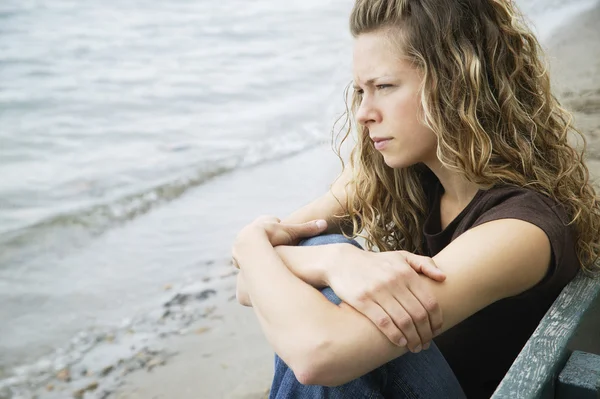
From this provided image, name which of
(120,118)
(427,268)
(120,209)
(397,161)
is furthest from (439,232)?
(120,118)

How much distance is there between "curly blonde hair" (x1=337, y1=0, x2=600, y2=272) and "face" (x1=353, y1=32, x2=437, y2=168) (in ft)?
0.12

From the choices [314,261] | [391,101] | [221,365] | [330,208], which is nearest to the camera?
[314,261]

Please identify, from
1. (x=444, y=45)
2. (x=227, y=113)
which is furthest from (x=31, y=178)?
(x=444, y=45)

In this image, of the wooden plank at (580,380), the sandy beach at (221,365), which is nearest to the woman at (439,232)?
the wooden plank at (580,380)

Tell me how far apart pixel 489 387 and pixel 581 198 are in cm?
60

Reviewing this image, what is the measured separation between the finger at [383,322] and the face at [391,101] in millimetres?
567

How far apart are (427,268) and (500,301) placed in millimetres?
380

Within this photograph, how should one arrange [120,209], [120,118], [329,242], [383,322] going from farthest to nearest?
1. [120,118]
2. [120,209]
3. [329,242]
4. [383,322]

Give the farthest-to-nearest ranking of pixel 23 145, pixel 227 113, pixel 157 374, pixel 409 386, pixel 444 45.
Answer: pixel 227 113
pixel 23 145
pixel 157 374
pixel 444 45
pixel 409 386

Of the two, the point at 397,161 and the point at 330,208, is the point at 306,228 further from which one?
the point at 397,161

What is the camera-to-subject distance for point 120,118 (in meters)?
9.16

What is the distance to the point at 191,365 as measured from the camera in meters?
3.71

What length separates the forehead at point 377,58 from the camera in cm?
193

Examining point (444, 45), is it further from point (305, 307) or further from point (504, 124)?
point (305, 307)
